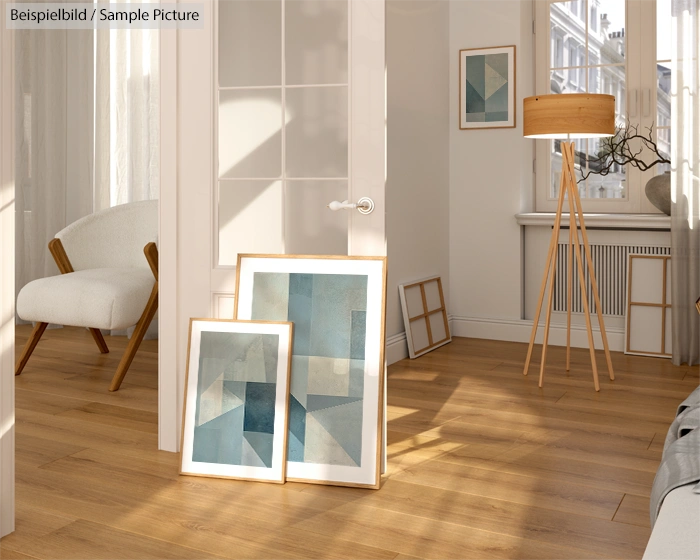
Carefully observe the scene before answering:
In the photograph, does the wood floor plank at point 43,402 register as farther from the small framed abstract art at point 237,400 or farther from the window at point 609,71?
the window at point 609,71

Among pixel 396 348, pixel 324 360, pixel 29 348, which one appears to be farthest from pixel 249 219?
pixel 29 348

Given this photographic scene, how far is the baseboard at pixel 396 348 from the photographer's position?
4523 millimetres

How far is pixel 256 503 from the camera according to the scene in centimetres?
246

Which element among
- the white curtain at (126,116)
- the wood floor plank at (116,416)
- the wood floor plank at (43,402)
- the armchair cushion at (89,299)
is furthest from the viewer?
the white curtain at (126,116)

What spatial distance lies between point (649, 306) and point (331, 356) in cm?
278

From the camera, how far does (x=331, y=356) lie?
2.69m

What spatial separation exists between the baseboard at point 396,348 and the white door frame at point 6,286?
2557 mm

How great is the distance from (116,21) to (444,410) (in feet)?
12.5

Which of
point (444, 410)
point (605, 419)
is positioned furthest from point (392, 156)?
point (605, 419)

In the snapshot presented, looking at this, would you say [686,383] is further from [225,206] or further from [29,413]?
[29,413]

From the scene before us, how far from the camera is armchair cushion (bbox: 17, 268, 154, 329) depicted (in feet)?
12.9

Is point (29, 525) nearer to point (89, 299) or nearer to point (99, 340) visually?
point (89, 299)

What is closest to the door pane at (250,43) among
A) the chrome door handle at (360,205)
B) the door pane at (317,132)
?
the door pane at (317,132)

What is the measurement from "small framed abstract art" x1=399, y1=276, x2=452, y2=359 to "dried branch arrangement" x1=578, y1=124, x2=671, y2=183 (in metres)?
1.27
